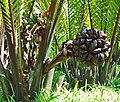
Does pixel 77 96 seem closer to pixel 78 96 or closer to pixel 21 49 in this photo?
pixel 78 96

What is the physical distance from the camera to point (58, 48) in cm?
196

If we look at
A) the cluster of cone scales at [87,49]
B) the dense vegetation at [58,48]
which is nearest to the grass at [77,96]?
the dense vegetation at [58,48]

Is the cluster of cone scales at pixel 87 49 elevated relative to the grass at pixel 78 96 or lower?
elevated

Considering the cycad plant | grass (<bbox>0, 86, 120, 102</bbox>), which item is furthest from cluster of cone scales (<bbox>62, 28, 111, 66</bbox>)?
grass (<bbox>0, 86, 120, 102</bbox>)

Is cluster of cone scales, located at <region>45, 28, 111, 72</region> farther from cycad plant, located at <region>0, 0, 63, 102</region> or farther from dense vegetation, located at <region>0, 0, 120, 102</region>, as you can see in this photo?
cycad plant, located at <region>0, 0, 63, 102</region>

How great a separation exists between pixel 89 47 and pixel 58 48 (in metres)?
0.46

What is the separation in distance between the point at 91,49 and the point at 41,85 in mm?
395

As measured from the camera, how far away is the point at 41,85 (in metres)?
1.78

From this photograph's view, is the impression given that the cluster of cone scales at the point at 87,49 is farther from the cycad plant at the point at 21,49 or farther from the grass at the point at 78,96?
the grass at the point at 78,96

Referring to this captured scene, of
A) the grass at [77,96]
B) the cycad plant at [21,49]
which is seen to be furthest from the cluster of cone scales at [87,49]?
the grass at [77,96]

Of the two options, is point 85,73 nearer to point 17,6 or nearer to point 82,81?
point 82,81

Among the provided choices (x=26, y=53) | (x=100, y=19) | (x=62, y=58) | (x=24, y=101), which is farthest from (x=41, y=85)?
(x=100, y=19)

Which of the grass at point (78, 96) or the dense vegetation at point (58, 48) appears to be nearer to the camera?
the dense vegetation at point (58, 48)

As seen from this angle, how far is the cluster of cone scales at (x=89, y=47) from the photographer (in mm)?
1462
